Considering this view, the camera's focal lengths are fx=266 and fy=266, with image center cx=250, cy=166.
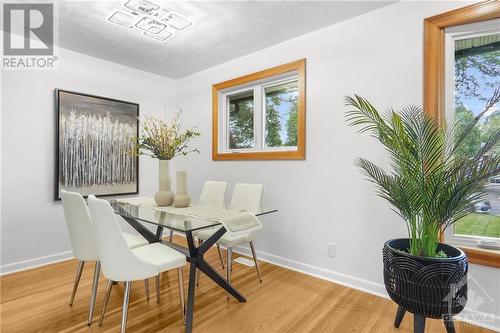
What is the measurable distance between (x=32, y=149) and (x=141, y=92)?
157cm

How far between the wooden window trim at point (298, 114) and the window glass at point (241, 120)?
0.20 metres

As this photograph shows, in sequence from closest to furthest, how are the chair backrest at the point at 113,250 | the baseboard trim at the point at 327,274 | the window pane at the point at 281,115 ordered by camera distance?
the chair backrest at the point at 113,250 → the baseboard trim at the point at 327,274 → the window pane at the point at 281,115

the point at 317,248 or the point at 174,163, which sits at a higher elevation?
the point at 174,163

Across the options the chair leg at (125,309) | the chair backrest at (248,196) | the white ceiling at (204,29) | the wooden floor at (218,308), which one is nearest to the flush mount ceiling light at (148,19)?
the white ceiling at (204,29)

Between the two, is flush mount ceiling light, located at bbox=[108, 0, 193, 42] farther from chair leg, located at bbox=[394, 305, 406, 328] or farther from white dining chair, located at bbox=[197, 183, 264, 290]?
chair leg, located at bbox=[394, 305, 406, 328]

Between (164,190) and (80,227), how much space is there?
0.77 meters

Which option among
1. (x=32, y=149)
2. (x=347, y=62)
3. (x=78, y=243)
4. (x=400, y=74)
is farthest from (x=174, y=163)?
(x=400, y=74)

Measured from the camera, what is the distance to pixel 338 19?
2549 mm

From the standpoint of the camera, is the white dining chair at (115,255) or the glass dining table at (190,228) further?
the glass dining table at (190,228)

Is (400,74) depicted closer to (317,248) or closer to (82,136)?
(317,248)

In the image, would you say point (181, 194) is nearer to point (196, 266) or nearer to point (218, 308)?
point (196, 266)

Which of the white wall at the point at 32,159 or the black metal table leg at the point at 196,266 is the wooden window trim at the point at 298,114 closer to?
the black metal table leg at the point at 196,266

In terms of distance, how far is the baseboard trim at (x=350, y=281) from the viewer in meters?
1.90

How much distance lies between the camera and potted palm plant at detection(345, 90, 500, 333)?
1475 millimetres
